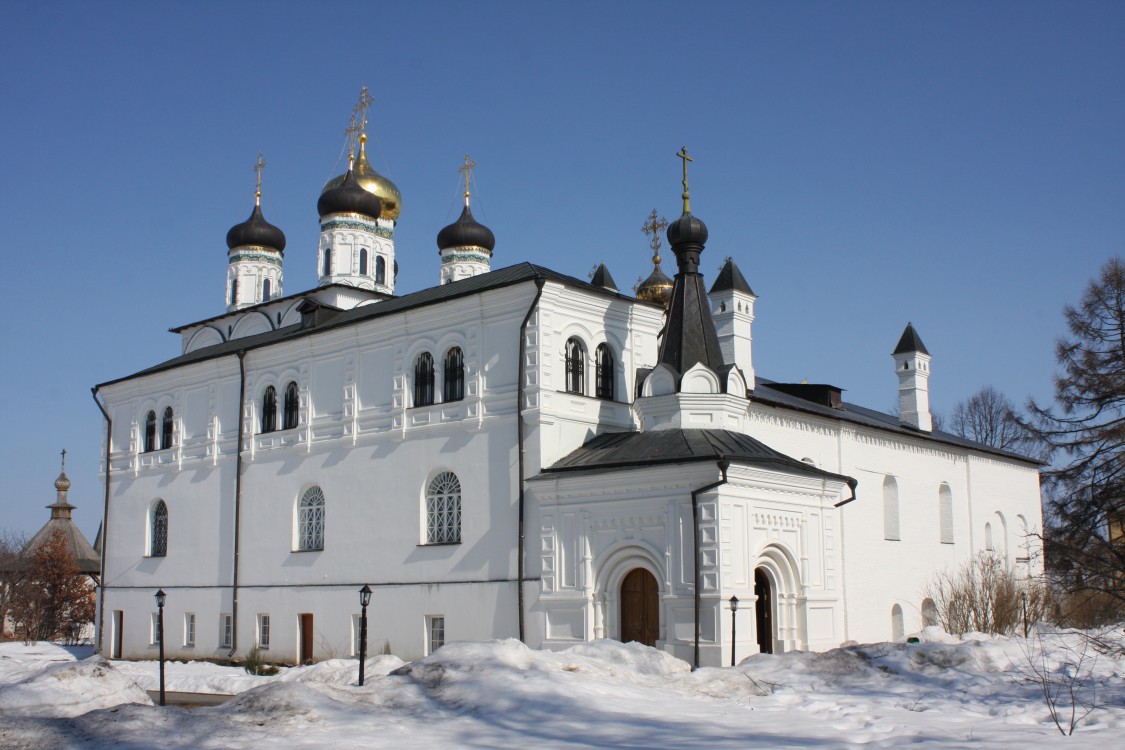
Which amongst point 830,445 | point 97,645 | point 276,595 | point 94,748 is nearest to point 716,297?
point 830,445

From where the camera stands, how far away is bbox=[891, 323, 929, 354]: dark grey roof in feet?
110

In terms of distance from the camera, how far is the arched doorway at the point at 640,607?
18.7 meters

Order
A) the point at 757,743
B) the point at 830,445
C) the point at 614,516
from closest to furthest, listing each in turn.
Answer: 1. the point at 757,743
2. the point at 614,516
3. the point at 830,445

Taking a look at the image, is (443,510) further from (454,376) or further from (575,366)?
(575,366)

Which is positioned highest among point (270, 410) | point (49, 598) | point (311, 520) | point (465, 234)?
point (465, 234)

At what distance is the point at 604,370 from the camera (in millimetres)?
21578

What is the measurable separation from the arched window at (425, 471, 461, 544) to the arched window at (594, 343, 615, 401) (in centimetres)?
319

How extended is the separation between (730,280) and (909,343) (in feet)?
31.3

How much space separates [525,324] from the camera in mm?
20312

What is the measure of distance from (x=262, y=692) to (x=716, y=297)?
1818cm

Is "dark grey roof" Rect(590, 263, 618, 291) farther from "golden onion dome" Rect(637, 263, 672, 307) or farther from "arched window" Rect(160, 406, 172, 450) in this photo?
"arched window" Rect(160, 406, 172, 450)

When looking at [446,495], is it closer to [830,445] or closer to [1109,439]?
[830,445]

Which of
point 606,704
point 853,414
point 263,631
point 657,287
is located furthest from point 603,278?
point 606,704

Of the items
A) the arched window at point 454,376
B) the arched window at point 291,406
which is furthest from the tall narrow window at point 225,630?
the arched window at point 454,376
